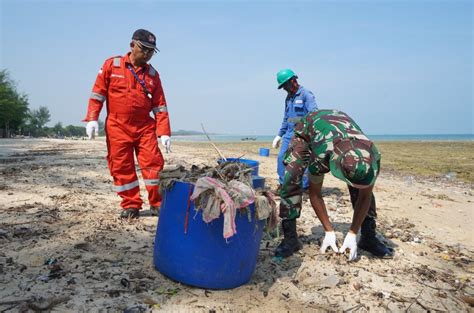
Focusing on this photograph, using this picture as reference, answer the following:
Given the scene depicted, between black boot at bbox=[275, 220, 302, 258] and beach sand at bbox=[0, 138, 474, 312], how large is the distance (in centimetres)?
7

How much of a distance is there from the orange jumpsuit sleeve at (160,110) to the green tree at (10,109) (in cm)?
3890

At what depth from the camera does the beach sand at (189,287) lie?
2.29m

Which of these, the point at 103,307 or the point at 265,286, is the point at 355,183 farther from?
the point at 103,307

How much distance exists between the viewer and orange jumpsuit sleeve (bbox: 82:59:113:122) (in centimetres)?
382

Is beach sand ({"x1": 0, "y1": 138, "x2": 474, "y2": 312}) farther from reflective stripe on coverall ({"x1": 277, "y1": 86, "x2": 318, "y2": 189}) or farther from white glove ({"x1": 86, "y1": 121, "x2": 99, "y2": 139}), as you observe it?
reflective stripe on coverall ({"x1": 277, "y1": 86, "x2": 318, "y2": 189})

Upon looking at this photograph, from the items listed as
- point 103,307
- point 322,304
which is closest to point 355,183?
point 322,304

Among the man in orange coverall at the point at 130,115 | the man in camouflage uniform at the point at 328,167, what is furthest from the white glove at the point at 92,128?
the man in camouflage uniform at the point at 328,167

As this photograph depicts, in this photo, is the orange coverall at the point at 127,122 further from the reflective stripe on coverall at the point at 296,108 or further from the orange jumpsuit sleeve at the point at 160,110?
the reflective stripe on coverall at the point at 296,108

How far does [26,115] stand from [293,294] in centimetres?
5202

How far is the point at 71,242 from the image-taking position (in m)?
3.15

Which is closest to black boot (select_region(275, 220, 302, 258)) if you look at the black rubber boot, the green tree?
the black rubber boot

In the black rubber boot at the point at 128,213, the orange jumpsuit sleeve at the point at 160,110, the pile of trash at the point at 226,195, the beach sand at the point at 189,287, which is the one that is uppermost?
the orange jumpsuit sleeve at the point at 160,110

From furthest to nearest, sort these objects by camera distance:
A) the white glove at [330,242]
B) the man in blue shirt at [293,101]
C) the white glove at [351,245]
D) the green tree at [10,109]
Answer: the green tree at [10,109], the man in blue shirt at [293,101], the white glove at [330,242], the white glove at [351,245]

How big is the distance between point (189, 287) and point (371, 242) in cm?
184
